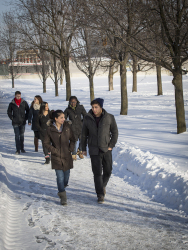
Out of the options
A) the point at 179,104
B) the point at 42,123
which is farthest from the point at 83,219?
the point at 179,104

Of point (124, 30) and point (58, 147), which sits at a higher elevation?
point (124, 30)

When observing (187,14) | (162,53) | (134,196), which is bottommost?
(134,196)

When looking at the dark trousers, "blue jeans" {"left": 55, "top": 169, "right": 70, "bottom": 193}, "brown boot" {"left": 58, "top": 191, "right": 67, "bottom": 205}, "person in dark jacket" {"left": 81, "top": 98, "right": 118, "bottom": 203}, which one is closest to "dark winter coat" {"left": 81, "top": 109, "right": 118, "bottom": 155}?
"person in dark jacket" {"left": 81, "top": 98, "right": 118, "bottom": 203}

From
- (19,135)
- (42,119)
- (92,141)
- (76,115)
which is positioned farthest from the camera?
(19,135)

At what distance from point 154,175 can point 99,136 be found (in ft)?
5.64

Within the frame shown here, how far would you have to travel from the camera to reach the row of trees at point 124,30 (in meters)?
9.37

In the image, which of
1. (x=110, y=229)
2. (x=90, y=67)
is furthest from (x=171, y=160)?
(x=90, y=67)

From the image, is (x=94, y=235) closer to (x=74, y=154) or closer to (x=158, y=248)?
(x=158, y=248)

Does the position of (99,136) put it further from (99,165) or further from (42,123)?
(42,123)

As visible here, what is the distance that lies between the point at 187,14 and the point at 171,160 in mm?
5145

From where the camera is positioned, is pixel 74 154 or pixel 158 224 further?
pixel 74 154

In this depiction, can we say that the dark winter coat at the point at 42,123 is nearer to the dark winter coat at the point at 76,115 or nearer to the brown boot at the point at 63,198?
the dark winter coat at the point at 76,115

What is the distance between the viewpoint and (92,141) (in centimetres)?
490

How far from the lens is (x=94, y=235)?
145 inches
